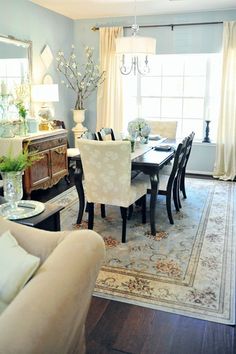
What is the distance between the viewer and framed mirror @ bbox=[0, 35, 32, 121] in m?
4.63

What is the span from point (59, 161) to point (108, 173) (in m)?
2.18

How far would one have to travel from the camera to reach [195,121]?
20.2ft

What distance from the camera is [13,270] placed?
4.56 ft

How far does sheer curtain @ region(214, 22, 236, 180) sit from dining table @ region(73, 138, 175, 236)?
184 centimetres

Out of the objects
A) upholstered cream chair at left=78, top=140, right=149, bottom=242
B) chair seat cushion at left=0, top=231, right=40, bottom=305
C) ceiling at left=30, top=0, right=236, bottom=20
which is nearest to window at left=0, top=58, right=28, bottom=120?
ceiling at left=30, top=0, right=236, bottom=20

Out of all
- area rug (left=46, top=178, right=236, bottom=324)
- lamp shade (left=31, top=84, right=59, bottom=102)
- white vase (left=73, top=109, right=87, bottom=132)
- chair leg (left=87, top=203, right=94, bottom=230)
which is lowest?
area rug (left=46, top=178, right=236, bottom=324)

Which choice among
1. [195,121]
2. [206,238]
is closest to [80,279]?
[206,238]

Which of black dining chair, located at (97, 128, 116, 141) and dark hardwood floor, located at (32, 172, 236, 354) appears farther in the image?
black dining chair, located at (97, 128, 116, 141)

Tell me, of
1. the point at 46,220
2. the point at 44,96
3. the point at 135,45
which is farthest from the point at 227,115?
the point at 46,220

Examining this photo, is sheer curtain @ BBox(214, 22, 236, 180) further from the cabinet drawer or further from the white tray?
the white tray

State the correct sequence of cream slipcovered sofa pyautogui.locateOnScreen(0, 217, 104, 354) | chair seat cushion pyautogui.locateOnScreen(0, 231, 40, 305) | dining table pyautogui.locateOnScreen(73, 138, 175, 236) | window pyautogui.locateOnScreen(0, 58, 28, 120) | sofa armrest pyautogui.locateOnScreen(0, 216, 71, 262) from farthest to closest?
1. window pyautogui.locateOnScreen(0, 58, 28, 120)
2. dining table pyautogui.locateOnScreen(73, 138, 175, 236)
3. sofa armrest pyautogui.locateOnScreen(0, 216, 71, 262)
4. chair seat cushion pyautogui.locateOnScreen(0, 231, 40, 305)
5. cream slipcovered sofa pyautogui.locateOnScreen(0, 217, 104, 354)

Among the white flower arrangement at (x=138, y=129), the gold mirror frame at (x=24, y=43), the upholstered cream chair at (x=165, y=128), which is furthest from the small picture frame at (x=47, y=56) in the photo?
the white flower arrangement at (x=138, y=129)

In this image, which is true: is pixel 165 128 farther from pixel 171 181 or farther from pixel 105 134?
pixel 171 181

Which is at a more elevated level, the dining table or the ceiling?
the ceiling
